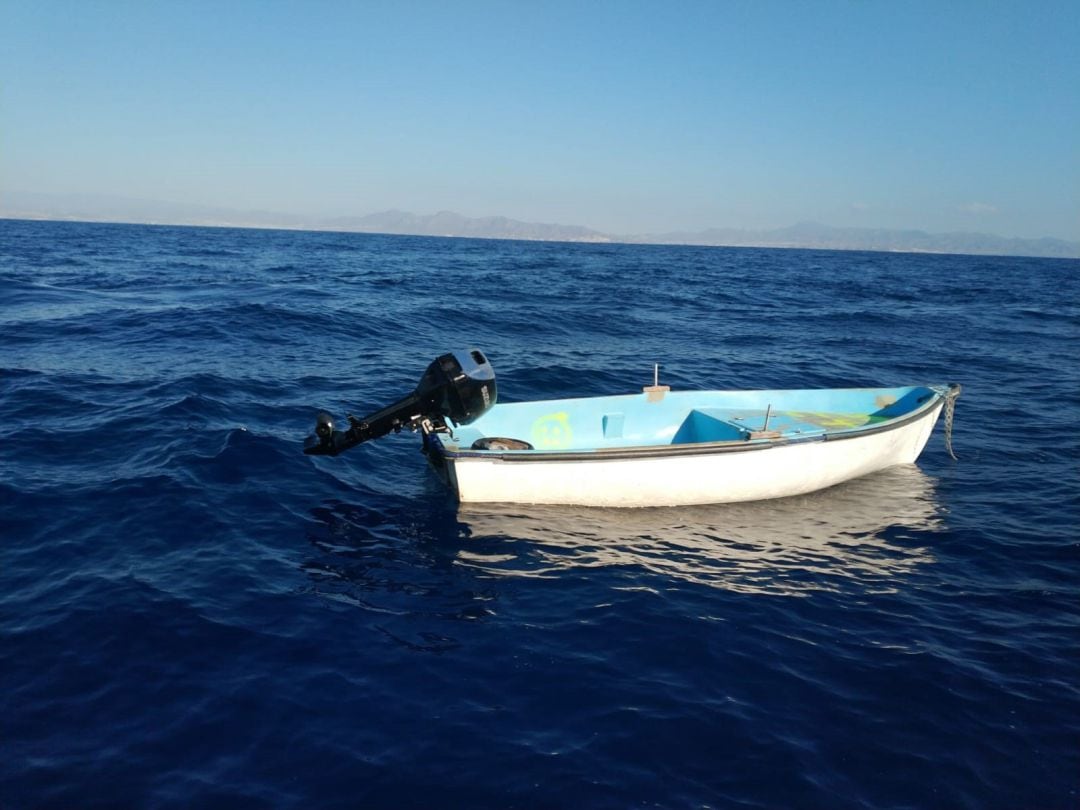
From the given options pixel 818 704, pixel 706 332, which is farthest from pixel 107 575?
pixel 706 332

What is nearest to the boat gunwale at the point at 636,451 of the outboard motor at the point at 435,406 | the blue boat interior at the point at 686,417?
the blue boat interior at the point at 686,417

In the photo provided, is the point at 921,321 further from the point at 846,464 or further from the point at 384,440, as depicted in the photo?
the point at 384,440

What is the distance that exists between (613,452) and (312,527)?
14.1ft

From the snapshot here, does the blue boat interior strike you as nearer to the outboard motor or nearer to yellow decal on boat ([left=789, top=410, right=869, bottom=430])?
yellow decal on boat ([left=789, top=410, right=869, bottom=430])

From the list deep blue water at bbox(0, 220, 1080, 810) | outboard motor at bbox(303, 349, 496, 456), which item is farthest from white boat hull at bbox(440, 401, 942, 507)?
outboard motor at bbox(303, 349, 496, 456)

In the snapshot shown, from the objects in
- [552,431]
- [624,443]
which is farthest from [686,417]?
[552,431]

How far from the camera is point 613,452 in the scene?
32.2 ft

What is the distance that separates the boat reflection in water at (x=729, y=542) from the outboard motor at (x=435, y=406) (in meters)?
1.46

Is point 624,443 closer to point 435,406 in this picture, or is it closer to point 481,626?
point 435,406

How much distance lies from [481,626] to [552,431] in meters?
4.94

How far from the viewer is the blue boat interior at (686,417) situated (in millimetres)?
11422

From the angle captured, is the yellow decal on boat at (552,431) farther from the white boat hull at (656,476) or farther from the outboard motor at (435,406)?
the outboard motor at (435,406)

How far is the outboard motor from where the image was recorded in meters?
9.48

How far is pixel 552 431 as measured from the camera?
1181 cm
